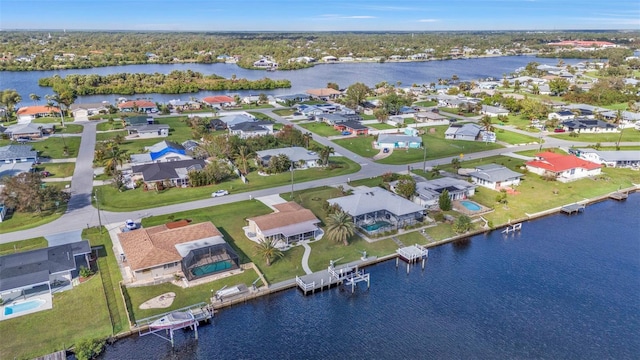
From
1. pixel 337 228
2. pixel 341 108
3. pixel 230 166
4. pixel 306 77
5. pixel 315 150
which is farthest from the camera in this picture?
pixel 306 77

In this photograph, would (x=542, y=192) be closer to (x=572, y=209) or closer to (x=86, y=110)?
(x=572, y=209)

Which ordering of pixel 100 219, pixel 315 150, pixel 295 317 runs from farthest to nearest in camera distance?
pixel 315 150, pixel 100 219, pixel 295 317

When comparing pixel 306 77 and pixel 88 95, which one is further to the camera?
pixel 306 77

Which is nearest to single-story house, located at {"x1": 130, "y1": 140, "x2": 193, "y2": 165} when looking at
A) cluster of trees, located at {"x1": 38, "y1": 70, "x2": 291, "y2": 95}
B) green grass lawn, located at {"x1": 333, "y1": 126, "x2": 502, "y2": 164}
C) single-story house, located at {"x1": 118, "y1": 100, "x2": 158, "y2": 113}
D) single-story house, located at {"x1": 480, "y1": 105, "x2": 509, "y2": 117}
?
green grass lawn, located at {"x1": 333, "y1": 126, "x2": 502, "y2": 164}

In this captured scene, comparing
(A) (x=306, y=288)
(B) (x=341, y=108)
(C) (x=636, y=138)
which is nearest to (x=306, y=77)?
(B) (x=341, y=108)

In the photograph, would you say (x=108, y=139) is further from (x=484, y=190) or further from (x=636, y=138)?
(x=636, y=138)

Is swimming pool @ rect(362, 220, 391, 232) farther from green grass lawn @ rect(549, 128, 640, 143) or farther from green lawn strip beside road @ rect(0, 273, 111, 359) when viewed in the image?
green grass lawn @ rect(549, 128, 640, 143)

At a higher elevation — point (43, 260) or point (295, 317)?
point (43, 260)
